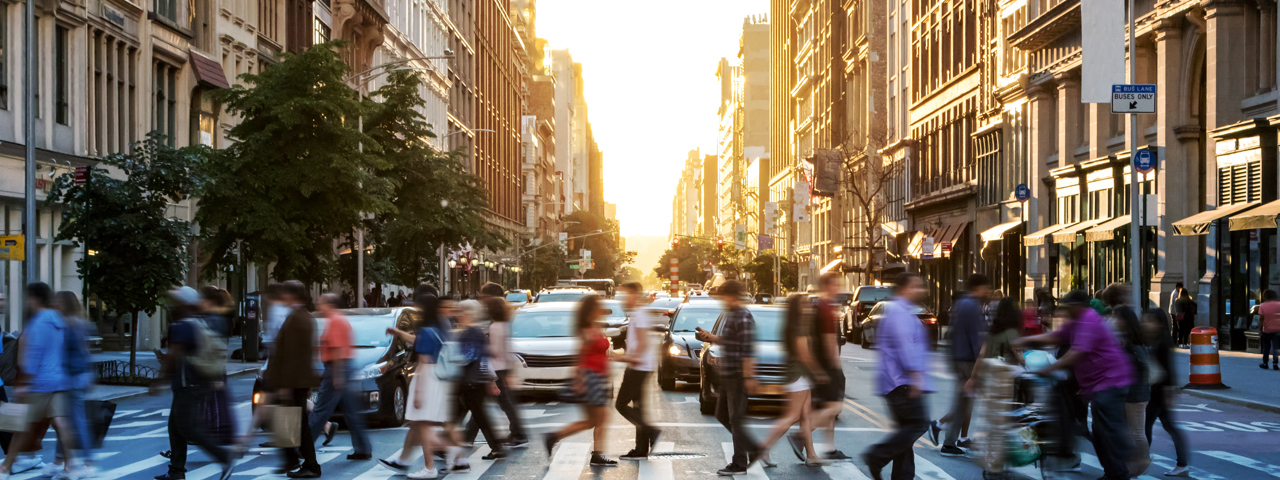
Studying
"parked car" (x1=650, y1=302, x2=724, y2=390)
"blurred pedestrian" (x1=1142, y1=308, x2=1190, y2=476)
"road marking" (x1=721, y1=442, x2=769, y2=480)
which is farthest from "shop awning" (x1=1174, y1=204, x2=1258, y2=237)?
"road marking" (x1=721, y1=442, x2=769, y2=480)

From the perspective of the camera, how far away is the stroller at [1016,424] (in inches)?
387

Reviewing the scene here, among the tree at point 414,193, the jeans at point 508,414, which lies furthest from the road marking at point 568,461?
the tree at point 414,193

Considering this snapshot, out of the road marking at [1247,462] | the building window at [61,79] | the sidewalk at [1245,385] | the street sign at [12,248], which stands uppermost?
the building window at [61,79]

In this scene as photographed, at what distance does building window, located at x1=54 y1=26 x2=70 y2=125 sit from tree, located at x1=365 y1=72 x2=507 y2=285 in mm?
9612

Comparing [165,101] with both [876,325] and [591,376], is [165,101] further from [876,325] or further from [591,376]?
[591,376]

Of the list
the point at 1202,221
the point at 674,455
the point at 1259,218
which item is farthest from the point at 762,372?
the point at 1202,221

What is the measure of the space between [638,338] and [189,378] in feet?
12.8

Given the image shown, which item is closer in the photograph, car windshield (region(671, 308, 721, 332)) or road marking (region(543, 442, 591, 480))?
road marking (region(543, 442, 591, 480))

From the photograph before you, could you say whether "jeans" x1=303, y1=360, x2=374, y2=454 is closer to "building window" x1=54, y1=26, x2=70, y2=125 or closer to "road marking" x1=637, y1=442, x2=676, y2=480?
"road marking" x1=637, y1=442, x2=676, y2=480

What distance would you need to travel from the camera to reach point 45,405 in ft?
35.4

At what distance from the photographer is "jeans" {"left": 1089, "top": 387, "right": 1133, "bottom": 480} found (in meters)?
9.95

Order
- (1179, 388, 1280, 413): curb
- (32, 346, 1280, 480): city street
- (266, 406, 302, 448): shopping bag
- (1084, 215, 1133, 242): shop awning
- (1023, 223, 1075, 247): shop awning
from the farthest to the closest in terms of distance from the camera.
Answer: (1023, 223, 1075, 247): shop awning, (1084, 215, 1133, 242): shop awning, (1179, 388, 1280, 413): curb, (32, 346, 1280, 480): city street, (266, 406, 302, 448): shopping bag

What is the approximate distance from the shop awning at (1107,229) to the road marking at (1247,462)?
23.6m

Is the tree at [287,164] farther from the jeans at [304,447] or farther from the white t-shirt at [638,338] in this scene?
the white t-shirt at [638,338]
